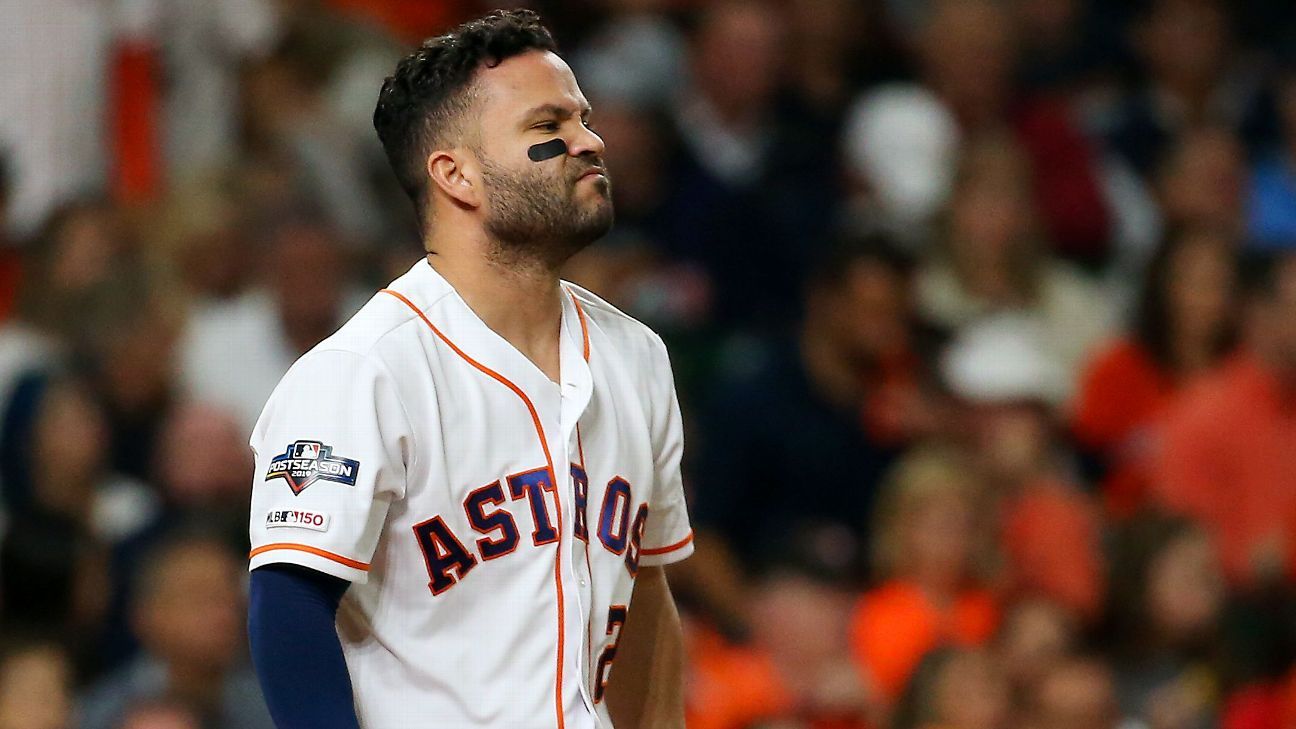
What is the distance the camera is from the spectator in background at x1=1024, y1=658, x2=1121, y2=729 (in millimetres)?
4938

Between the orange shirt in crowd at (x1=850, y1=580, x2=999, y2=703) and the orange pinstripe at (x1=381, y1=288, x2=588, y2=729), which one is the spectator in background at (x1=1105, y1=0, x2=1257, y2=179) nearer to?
the orange shirt in crowd at (x1=850, y1=580, x2=999, y2=703)

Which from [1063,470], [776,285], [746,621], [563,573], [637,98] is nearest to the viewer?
[563,573]

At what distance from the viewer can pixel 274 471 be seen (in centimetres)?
236

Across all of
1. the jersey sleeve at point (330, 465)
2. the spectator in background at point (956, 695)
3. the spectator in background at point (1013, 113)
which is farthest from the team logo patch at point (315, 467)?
the spectator in background at point (1013, 113)

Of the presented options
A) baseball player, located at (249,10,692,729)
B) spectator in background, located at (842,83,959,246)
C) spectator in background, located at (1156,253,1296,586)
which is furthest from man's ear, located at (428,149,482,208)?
spectator in background, located at (842,83,959,246)

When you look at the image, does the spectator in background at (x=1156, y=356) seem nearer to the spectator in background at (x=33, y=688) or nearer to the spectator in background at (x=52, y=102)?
the spectator in background at (x=33, y=688)

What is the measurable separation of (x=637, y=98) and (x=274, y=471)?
4.71m

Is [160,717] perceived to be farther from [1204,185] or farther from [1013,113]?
[1204,185]

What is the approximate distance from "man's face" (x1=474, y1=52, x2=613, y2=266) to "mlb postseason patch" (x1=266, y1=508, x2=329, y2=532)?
474mm

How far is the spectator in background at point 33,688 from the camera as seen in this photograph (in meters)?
4.82

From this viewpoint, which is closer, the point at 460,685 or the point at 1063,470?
the point at 460,685

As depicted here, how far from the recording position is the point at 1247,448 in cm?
577

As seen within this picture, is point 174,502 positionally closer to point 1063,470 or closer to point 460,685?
point 1063,470

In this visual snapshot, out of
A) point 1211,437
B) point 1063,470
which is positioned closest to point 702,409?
point 1063,470
